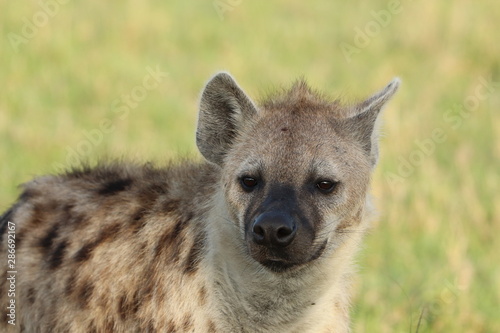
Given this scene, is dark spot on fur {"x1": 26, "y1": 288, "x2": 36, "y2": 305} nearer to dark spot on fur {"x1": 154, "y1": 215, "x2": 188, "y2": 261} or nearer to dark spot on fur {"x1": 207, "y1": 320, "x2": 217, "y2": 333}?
dark spot on fur {"x1": 154, "y1": 215, "x2": 188, "y2": 261}

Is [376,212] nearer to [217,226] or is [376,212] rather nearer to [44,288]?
[217,226]

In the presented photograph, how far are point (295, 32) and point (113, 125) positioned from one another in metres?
3.38

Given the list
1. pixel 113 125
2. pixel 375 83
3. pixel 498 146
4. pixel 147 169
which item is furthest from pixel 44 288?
pixel 375 83

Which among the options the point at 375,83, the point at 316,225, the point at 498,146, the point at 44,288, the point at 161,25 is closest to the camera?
the point at 316,225

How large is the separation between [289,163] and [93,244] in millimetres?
933

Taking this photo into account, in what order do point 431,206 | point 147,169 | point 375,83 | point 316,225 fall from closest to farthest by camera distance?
point 316,225 < point 147,169 < point 431,206 < point 375,83

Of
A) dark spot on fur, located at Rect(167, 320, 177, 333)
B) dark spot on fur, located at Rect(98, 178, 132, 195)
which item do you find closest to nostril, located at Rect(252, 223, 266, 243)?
dark spot on fur, located at Rect(167, 320, 177, 333)

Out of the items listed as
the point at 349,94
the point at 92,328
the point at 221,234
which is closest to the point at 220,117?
the point at 221,234

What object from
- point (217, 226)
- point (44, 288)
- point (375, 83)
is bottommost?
point (44, 288)

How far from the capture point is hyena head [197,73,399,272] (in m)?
3.74

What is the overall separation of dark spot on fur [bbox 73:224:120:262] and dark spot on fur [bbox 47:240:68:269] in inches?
2.8

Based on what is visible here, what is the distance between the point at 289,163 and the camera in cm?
389

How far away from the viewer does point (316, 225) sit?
3848 millimetres

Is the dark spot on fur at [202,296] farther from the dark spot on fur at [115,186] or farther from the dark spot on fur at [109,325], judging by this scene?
the dark spot on fur at [115,186]
